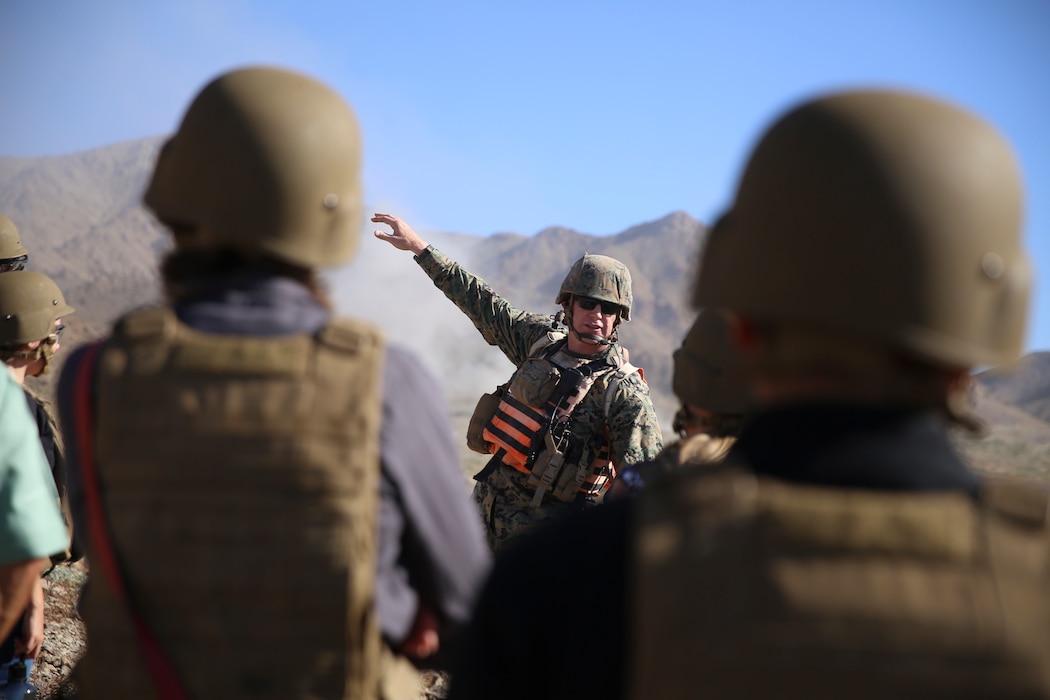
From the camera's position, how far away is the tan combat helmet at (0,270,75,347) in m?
4.30

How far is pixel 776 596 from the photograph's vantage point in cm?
132

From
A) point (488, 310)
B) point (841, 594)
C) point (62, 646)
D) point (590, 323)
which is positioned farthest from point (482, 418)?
point (841, 594)

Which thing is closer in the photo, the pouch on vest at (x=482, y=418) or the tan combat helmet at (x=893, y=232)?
the tan combat helmet at (x=893, y=232)

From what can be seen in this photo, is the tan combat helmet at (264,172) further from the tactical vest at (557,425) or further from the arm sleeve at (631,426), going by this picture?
the tactical vest at (557,425)

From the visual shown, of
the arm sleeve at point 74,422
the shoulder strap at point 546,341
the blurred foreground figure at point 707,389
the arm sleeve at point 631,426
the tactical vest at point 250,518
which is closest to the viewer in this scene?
the tactical vest at point 250,518

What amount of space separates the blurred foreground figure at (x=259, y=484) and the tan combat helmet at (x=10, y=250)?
4422mm

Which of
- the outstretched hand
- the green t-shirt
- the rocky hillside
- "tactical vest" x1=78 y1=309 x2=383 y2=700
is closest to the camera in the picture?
"tactical vest" x1=78 y1=309 x2=383 y2=700

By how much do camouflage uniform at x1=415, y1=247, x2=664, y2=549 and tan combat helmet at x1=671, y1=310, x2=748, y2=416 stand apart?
6.30 feet

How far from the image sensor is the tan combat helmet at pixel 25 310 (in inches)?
169

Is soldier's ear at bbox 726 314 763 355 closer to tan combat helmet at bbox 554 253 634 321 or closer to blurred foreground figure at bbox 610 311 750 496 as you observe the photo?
blurred foreground figure at bbox 610 311 750 496

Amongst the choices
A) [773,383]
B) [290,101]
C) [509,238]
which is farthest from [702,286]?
[509,238]

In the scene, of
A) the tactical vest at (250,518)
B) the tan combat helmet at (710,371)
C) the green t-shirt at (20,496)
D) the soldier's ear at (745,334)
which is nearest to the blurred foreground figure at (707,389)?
the tan combat helmet at (710,371)

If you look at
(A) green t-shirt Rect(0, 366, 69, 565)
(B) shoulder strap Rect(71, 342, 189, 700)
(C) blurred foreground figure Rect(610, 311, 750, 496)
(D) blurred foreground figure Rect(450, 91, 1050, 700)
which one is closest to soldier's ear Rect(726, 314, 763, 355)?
(D) blurred foreground figure Rect(450, 91, 1050, 700)

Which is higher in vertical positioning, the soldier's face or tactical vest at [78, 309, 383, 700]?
tactical vest at [78, 309, 383, 700]
